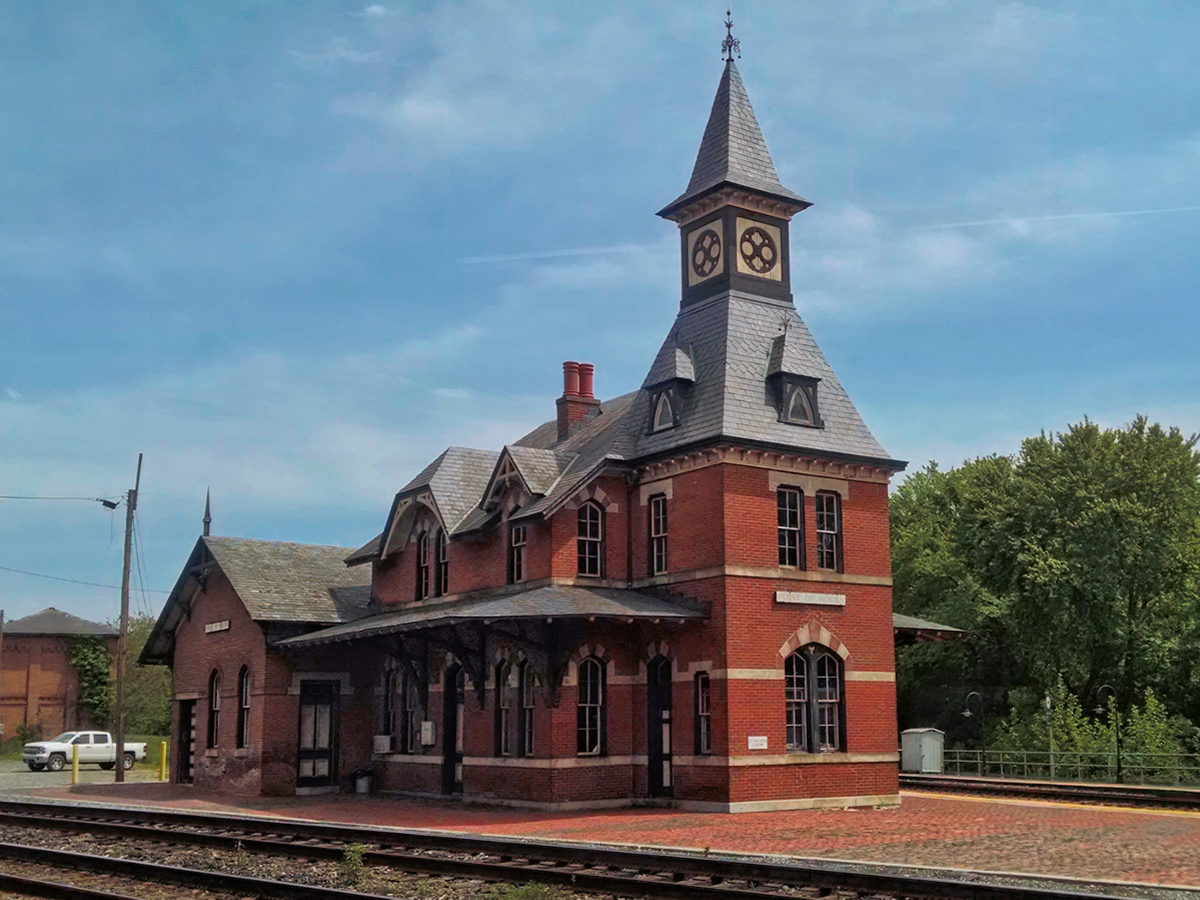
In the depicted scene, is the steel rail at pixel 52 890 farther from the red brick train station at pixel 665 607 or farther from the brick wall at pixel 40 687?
the brick wall at pixel 40 687

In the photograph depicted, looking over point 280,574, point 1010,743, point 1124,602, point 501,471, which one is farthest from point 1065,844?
point 1124,602

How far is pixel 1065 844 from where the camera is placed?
17.1 m

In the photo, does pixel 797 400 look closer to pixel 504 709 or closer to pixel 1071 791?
pixel 504 709

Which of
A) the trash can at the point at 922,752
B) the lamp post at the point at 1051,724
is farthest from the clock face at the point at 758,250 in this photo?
the lamp post at the point at 1051,724

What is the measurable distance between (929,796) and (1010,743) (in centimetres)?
1411

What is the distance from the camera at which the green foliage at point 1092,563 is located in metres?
40.7

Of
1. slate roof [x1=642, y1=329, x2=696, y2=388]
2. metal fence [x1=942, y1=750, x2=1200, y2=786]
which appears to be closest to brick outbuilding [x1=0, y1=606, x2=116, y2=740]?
metal fence [x1=942, y1=750, x2=1200, y2=786]

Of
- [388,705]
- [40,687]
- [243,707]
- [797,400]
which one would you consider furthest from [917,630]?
[40,687]

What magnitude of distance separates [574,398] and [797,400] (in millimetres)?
8276

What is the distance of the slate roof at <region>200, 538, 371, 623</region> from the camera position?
30.5m

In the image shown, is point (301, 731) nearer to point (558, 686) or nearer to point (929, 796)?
point (558, 686)

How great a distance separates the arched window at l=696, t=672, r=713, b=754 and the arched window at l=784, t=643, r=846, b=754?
5.00 feet

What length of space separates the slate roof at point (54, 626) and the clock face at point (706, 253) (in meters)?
48.9

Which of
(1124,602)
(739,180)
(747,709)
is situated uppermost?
(739,180)
